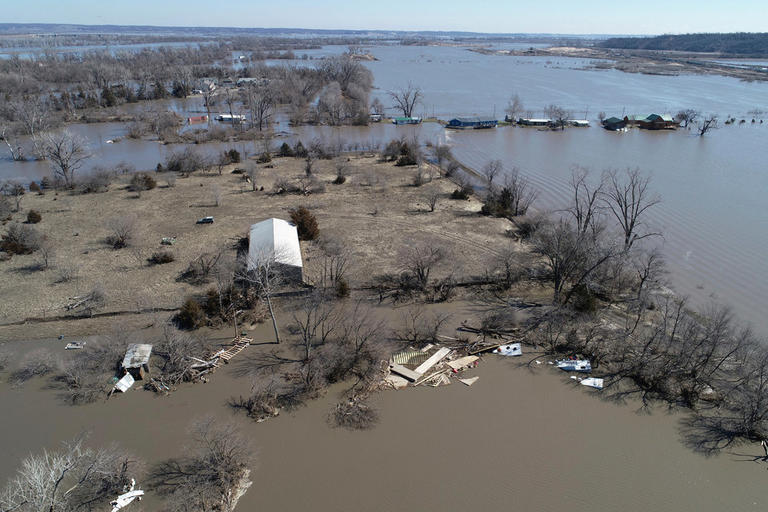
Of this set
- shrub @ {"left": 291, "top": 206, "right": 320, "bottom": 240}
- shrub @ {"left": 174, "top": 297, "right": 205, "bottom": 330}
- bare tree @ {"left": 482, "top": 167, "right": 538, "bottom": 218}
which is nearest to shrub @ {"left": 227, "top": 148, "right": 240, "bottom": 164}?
shrub @ {"left": 291, "top": 206, "right": 320, "bottom": 240}

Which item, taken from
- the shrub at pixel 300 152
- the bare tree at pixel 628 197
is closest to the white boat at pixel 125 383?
the bare tree at pixel 628 197

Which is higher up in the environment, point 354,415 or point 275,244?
point 275,244

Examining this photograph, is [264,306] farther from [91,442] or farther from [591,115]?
[591,115]

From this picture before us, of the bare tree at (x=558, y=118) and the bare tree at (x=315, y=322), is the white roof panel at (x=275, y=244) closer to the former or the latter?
the bare tree at (x=315, y=322)

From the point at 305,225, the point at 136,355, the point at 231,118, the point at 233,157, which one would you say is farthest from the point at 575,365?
the point at 231,118

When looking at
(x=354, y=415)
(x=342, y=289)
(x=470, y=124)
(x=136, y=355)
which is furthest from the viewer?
(x=470, y=124)

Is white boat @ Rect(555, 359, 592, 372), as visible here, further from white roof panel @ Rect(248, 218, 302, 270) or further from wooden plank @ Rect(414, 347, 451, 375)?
white roof panel @ Rect(248, 218, 302, 270)

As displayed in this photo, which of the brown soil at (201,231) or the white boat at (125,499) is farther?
the brown soil at (201,231)

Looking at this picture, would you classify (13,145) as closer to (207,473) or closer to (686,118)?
(207,473)
